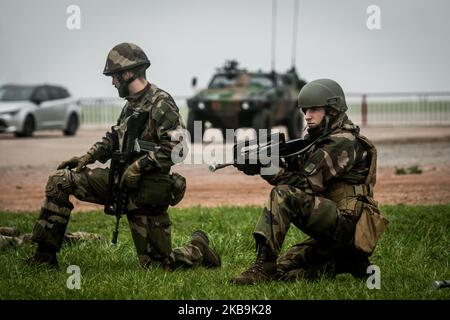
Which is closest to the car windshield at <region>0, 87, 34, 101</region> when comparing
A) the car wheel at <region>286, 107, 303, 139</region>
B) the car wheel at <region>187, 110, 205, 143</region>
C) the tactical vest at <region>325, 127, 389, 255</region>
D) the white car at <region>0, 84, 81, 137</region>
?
the white car at <region>0, 84, 81, 137</region>

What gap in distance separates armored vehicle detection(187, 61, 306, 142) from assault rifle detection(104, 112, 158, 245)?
1590cm

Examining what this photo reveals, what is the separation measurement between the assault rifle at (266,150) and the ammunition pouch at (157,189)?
0.77 metres

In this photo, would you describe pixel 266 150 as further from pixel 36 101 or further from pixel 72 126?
pixel 72 126

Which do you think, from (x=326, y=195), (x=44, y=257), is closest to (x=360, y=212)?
(x=326, y=195)

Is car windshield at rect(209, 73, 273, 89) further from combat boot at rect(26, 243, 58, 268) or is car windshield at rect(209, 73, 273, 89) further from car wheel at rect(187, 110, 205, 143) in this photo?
combat boot at rect(26, 243, 58, 268)

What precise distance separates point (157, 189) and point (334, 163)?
4.65ft

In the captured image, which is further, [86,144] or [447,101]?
[447,101]

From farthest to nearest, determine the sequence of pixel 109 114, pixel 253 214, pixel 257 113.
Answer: pixel 109 114, pixel 257 113, pixel 253 214

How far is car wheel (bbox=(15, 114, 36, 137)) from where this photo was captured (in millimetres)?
26350

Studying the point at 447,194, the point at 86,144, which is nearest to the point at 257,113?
the point at 86,144

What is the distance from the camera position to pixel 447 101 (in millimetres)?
35219

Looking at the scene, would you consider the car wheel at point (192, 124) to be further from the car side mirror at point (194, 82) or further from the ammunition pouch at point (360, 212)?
the ammunition pouch at point (360, 212)

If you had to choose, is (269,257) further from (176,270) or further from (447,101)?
(447,101)
